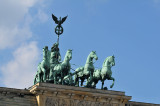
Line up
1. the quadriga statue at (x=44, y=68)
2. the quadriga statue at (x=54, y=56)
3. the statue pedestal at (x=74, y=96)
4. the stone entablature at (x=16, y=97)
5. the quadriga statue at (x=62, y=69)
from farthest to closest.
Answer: the quadriga statue at (x=54, y=56) → the quadriga statue at (x=44, y=68) → the quadriga statue at (x=62, y=69) → the statue pedestal at (x=74, y=96) → the stone entablature at (x=16, y=97)

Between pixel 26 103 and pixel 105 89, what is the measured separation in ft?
22.3

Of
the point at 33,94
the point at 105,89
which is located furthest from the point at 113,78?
the point at 33,94

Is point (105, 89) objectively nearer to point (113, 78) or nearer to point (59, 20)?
point (113, 78)

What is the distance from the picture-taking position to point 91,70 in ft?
140

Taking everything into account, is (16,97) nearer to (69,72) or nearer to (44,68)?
(44,68)

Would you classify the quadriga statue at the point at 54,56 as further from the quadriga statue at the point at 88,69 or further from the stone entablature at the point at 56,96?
the stone entablature at the point at 56,96

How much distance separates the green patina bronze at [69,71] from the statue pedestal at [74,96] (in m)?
1.34

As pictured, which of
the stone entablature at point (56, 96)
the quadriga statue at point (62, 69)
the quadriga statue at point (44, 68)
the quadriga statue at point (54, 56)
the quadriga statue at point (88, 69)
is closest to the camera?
the stone entablature at point (56, 96)

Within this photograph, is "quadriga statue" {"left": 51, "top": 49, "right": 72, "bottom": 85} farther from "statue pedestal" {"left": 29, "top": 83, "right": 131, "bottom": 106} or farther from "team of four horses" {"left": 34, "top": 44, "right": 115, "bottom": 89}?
"statue pedestal" {"left": 29, "top": 83, "right": 131, "bottom": 106}

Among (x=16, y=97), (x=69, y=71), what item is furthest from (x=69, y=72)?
(x=16, y=97)

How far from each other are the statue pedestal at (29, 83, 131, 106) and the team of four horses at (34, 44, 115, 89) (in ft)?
4.43

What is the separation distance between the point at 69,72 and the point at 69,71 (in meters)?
0.10

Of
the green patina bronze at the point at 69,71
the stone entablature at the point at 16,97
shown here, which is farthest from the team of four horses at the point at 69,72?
the stone entablature at the point at 16,97

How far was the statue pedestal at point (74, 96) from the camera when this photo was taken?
1561 inches
